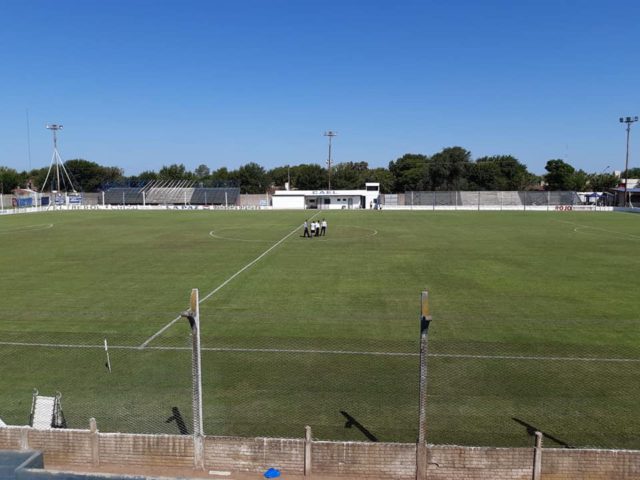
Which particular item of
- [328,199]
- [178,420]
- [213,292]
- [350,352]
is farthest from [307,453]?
[328,199]

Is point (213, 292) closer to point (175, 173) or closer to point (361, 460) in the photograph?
point (361, 460)

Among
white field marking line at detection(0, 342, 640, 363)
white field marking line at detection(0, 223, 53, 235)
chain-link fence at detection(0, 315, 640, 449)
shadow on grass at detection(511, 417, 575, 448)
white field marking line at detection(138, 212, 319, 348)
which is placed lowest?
shadow on grass at detection(511, 417, 575, 448)

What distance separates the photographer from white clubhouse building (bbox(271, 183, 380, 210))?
319ft

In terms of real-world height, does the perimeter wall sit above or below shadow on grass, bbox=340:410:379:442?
above

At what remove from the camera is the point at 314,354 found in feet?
46.1

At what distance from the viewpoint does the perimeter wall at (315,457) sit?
317 inches

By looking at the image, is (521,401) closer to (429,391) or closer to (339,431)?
(429,391)

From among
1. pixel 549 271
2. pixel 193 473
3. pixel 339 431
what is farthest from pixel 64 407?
pixel 549 271

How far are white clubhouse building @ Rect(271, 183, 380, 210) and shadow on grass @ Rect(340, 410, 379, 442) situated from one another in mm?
86615

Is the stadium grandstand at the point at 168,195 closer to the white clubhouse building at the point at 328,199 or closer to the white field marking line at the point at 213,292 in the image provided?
the white clubhouse building at the point at 328,199

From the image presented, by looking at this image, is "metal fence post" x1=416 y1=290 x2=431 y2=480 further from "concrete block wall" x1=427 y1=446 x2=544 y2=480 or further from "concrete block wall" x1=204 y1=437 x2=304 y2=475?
"concrete block wall" x1=204 y1=437 x2=304 y2=475

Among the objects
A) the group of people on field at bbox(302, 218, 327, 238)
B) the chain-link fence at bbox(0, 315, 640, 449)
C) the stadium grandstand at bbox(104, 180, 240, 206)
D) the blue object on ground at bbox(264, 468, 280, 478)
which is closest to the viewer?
the blue object on ground at bbox(264, 468, 280, 478)

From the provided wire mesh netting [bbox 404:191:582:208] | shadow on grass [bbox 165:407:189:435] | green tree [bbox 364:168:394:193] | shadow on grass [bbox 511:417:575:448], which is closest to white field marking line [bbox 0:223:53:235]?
shadow on grass [bbox 165:407:189:435]

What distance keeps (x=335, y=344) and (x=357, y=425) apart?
4.77m
